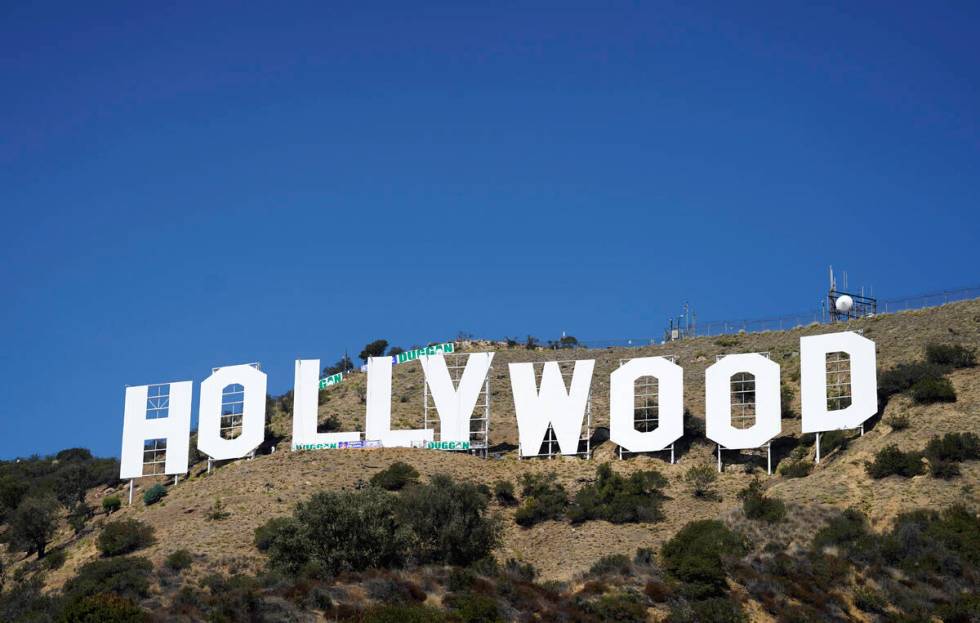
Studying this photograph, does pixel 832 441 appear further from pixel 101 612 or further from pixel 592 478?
pixel 101 612

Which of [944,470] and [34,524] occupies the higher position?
[944,470]

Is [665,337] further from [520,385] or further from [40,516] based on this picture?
[40,516]

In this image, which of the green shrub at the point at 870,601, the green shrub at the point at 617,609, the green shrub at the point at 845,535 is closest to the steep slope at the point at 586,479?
the green shrub at the point at 845,535

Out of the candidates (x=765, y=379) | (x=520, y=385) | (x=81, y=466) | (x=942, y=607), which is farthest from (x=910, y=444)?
(x=81, y=466)

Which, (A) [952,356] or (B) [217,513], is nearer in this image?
(B) [217,513]

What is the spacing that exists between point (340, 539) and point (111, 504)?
23.6 m

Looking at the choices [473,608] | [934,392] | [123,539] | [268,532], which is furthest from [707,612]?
[123,539]

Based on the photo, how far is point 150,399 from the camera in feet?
255

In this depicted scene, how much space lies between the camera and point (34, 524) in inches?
2753

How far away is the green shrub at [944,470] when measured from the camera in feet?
204

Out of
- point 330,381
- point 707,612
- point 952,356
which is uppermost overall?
point 952,356

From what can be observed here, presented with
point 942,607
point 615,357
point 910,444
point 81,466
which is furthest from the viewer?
point 615,357

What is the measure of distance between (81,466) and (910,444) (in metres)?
50.6

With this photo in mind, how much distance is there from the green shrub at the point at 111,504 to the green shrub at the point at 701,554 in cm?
3136
